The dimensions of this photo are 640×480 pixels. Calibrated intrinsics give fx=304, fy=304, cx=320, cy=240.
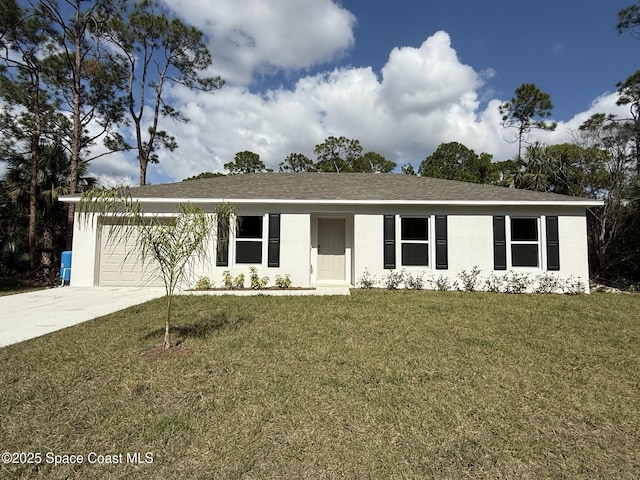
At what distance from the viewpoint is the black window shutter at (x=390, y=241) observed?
32.5ft

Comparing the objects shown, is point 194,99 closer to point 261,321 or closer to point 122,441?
point 261,321

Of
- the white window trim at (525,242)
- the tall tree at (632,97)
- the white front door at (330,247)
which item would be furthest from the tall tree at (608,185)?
the white front door at (330,247)

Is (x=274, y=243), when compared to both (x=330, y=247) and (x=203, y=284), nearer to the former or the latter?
(x=330, y=247)

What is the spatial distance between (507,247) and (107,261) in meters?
13.1

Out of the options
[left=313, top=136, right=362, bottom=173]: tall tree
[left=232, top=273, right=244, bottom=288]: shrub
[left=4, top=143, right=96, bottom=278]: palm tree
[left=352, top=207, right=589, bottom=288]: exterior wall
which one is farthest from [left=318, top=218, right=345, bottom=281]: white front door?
[left=313, top=136, right=362, bottom=173]: tall tree

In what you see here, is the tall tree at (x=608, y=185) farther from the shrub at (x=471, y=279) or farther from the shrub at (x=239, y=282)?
the shrub at (x=239, y=282)

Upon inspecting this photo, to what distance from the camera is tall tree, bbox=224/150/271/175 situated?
3281cm

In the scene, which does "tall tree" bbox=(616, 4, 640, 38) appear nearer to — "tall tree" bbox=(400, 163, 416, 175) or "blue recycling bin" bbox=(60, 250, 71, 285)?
"tall tree" bbox=(400, 163, 416, 175)

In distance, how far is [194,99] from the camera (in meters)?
19.5

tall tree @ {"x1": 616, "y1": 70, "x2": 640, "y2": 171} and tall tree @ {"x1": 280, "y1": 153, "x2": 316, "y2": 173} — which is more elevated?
tall tree @ {"x1": 280, "y1": 153, "x2": 316, "y2": 173}

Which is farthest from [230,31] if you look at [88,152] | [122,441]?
[122,441]

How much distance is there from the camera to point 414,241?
10.0 meters

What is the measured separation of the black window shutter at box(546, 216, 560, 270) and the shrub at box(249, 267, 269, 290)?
8.94 m

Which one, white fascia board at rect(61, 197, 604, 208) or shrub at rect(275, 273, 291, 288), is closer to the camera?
white fascia board at rect(61, 197, 604, 208)
